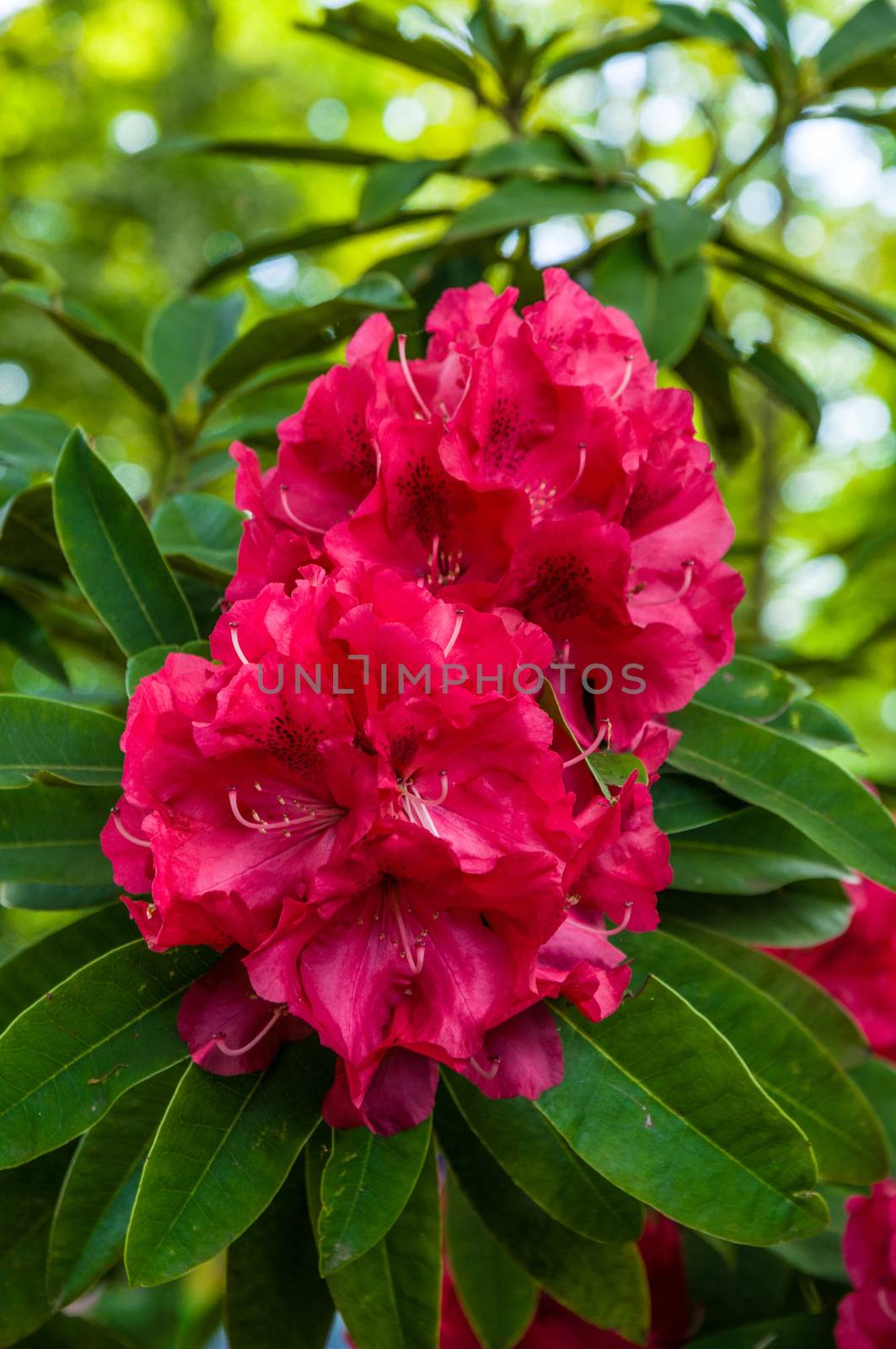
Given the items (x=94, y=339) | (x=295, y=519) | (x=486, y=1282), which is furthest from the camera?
(x=94, y=339)

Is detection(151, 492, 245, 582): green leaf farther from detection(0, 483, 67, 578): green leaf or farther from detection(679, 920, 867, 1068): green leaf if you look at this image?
detection(679, 920, 867, 1068): green leaf

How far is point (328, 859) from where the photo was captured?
62 cm

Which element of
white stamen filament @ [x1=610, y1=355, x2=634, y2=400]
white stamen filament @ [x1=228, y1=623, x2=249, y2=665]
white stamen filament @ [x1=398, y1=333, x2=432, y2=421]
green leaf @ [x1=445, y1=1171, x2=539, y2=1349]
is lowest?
green leaf @ [x1=445, y1=1171, x2=539, y2=1349]

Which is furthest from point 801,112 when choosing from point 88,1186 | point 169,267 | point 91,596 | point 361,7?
point 169,267

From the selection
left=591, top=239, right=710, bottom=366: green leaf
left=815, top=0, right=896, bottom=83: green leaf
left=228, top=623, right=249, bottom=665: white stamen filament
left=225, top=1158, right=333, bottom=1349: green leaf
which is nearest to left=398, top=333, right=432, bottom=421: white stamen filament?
left=228, top=623, right=249, bottom=665: white stamen filament

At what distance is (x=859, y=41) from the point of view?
146cm

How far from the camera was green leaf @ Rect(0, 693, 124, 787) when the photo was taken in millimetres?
790

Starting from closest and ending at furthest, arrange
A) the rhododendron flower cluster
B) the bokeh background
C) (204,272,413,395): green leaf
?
the rhododendron flower cluster
(204,272,413,395): green leaf
the bokeh background

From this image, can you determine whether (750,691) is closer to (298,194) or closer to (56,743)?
(56,743)

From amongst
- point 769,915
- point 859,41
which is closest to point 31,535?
point 769,915

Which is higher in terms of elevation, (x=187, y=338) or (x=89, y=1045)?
(x=187, y=338)

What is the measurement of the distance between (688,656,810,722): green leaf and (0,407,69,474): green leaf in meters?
0.70

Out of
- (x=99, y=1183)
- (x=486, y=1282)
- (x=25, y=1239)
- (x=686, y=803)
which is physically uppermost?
(x=686, y=803)

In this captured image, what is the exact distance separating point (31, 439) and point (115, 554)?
0.46 meters
